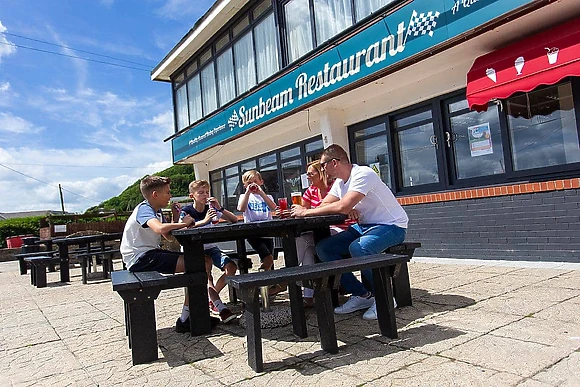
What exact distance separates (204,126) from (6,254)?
1222 cm

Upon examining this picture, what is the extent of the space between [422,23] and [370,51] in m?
0.94

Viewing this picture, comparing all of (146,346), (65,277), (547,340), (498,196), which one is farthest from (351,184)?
(65,277)

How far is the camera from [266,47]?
33.6ft

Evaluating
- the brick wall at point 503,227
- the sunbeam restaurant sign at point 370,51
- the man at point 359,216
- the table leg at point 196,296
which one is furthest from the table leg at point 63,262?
the man at point 359,216

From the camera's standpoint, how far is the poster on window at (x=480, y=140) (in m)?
6.08

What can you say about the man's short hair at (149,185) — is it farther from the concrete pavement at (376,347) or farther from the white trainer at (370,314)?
the white trainer at (370,314)

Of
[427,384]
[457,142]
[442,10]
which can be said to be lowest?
[427,384]

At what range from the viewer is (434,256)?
665cm

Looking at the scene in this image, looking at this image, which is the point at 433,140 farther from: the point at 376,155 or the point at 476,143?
the point at 376,155

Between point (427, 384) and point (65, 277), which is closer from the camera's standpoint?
point (427, 384)

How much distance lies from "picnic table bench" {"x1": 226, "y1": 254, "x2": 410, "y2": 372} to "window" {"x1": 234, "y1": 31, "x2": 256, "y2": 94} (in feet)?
28.3

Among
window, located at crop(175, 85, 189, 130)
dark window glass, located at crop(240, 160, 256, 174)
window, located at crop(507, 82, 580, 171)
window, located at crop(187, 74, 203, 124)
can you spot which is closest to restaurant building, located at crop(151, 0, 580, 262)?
window, located at crop(507, 82, 580, 171)

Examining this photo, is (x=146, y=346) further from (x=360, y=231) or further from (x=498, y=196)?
(x=498, y=196)

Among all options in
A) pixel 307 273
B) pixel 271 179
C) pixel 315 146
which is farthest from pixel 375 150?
pixel 307 273
